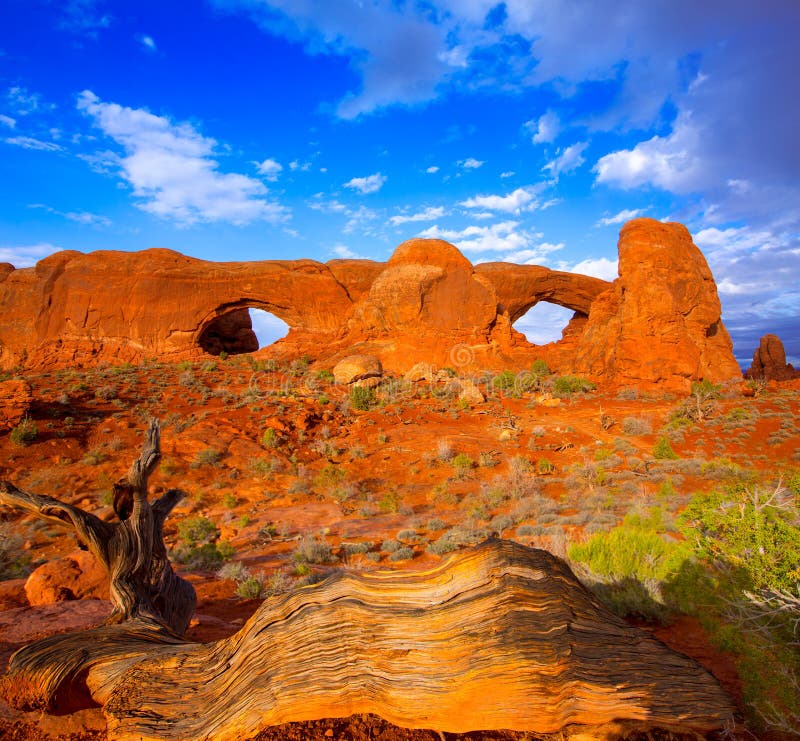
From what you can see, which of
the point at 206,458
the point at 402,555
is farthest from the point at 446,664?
the point at 206,458

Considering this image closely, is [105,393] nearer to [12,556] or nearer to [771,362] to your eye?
[12,556]

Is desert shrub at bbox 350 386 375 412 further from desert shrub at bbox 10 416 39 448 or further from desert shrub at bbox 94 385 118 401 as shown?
desert shrub at bbox 10 416 39 448

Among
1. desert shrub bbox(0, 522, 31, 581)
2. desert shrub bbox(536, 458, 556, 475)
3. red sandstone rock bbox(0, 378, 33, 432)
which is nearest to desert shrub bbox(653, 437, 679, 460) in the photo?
desert shrub bbox(536, 458, 556, 475)

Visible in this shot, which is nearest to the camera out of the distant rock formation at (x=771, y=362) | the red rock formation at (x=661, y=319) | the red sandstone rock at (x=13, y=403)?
the red sandstone rock at (x=13, y=403)

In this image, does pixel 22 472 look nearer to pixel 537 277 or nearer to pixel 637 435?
pixel 637 435

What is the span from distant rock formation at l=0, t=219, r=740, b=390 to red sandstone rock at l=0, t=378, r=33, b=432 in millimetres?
12856

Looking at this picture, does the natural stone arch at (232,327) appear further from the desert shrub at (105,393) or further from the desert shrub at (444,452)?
the desert shrub at (444,452)

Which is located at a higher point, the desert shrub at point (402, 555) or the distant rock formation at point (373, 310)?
the distant rock formation at point (373, 310)

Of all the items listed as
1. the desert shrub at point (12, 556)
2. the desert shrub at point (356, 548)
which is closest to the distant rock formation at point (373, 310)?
the desert shrub at point (356, 548)

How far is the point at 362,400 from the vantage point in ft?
59.1

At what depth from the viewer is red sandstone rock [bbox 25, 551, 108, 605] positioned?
4.91 m

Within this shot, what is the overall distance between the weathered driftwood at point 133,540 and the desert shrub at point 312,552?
9.62ft

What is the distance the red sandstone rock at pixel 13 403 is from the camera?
12.8 metres

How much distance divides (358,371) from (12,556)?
51.3ft
